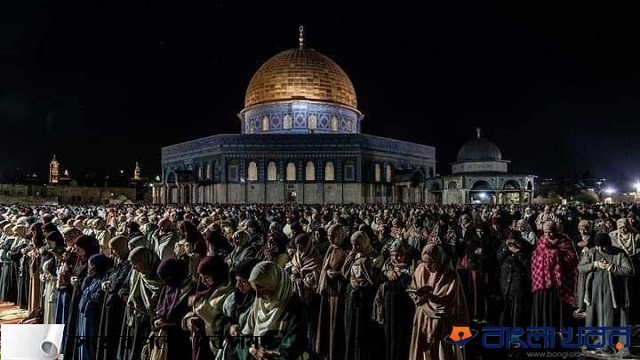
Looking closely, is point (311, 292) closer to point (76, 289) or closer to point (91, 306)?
point (91, 306)

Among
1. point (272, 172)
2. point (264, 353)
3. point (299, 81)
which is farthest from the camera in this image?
point (299, 81)

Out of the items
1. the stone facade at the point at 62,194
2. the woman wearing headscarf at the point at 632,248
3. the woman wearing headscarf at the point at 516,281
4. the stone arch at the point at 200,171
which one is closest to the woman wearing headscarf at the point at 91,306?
the woman wearing headscarf at the point at 516,281

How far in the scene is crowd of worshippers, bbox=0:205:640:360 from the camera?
3.92m

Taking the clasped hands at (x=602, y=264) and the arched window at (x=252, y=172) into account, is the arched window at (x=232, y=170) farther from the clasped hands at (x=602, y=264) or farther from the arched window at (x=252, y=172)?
the clasped hands at (x=602, y=264)

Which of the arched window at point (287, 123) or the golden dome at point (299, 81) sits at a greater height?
the golden dome at point (299, 81)

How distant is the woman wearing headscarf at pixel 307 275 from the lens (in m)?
5.98

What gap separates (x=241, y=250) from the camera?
7141mm

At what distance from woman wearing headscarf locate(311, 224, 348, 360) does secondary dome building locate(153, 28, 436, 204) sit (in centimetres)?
3373

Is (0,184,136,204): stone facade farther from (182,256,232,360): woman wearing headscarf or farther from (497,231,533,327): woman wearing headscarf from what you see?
(182,256,232,360): woman wearing headscarf

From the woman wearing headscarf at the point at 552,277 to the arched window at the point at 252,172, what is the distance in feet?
114

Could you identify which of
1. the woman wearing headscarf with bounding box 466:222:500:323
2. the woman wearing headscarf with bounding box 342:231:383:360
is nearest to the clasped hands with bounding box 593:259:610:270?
the woman wearing headscarf with bounding box 466:222:500:323

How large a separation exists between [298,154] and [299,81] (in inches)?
312

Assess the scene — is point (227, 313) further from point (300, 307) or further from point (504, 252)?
point (504, 252)

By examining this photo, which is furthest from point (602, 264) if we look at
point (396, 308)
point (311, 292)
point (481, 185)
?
point (481, 185)
